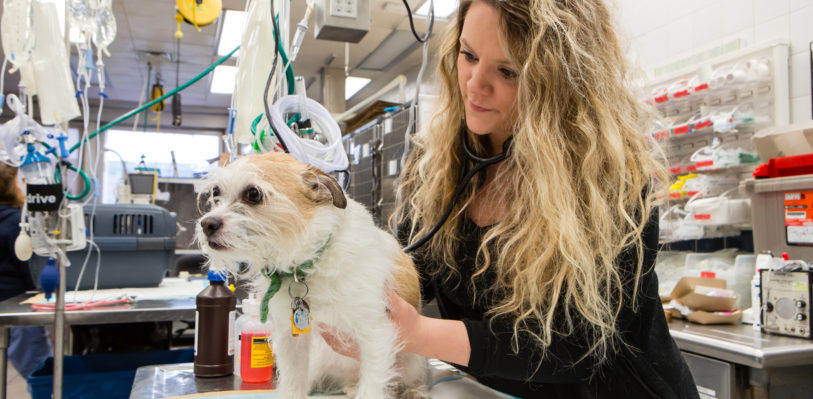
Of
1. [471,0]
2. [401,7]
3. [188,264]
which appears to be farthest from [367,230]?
[401,7]

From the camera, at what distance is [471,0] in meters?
1.19

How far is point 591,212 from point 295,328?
2.03 feet

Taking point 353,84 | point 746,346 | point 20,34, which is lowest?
point 746,346

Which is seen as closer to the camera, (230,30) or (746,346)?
(746,346)

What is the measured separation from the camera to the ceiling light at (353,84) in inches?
313

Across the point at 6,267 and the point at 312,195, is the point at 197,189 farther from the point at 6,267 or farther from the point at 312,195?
the point at 6,267

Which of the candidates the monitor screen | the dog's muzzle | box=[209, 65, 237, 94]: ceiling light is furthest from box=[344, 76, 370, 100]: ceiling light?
the dog's muzzle

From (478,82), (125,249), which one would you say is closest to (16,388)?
(125,249)

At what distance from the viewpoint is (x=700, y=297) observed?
2.19 m

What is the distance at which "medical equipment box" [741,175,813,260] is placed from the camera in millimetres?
2125

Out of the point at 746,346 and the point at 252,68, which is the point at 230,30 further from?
the point at 746,346

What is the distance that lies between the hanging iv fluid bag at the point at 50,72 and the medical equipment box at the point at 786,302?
2.64m

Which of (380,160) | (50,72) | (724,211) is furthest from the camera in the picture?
(380,160)

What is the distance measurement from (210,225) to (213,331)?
0.65 meters
